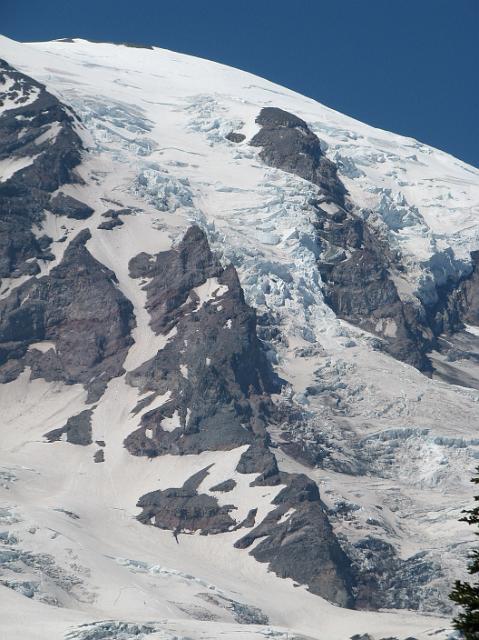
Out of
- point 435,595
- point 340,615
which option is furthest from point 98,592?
point 435,595

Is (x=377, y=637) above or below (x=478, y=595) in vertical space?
below

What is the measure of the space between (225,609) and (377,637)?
18.3 metres

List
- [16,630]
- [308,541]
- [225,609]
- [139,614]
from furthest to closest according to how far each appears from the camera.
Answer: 1. [308,541]
2. [225,609]
3. [139,614]
4. [16,630]

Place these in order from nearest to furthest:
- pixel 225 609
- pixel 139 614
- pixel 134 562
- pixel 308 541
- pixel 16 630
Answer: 1. pixel 16 630
2. pixel 139 614
3. pixel 225 609
4. pixel 134 562
5. pixel 308 541

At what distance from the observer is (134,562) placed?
183 metres

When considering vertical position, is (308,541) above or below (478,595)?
below

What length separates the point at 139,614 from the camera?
161125mm

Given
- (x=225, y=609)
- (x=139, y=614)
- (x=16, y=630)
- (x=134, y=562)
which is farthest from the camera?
(x=134, y=562)

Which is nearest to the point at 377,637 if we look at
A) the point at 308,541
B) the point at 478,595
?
the point at 308,541

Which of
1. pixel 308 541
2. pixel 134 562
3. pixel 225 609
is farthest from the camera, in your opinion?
pixel 308 541

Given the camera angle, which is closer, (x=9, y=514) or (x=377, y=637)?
(x=377, y=637)

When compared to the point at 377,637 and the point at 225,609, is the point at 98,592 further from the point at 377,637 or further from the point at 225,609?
the point at 377,637

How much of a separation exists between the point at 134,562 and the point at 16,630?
3745 cm

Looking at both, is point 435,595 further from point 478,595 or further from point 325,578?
point 478,595
